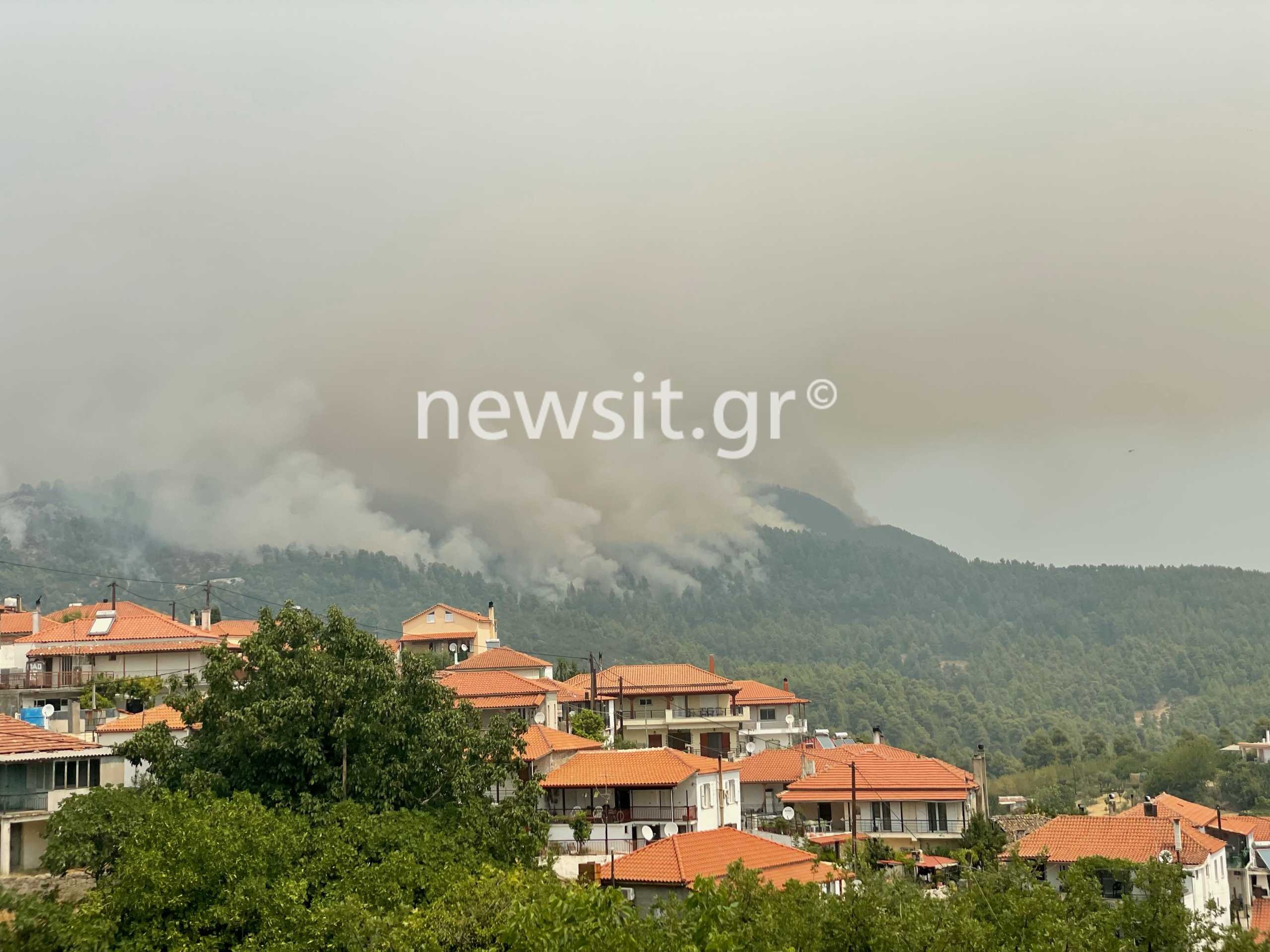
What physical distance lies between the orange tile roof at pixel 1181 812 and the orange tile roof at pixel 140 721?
45371mm

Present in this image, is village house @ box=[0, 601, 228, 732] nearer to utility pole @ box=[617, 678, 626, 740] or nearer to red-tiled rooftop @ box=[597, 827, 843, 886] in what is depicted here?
utility pole @ box=[617, 678, 626, 740]

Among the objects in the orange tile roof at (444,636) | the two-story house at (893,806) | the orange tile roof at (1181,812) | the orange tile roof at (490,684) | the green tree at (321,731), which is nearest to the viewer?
the green tree at (321,731)

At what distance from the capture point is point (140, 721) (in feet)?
147

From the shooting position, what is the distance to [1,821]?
31.8 metres

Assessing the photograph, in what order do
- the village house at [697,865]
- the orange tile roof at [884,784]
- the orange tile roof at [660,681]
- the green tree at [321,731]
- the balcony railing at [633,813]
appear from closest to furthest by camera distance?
the green tree at [321,731] → the village house at [697,865] → the balcony railing at [633,813] → the orange tile roof at [884,784] → the orange tile roof at [660,681]

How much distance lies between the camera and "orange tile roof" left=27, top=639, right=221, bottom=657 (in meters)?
57.7

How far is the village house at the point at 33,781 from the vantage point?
32281 millimetres

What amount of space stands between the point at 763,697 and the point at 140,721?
Result: 53392 mm

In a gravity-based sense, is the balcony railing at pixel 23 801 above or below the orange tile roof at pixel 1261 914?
above

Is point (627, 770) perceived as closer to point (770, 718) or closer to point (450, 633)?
point (450, 633)

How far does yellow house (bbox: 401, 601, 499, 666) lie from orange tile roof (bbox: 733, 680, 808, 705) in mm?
19079

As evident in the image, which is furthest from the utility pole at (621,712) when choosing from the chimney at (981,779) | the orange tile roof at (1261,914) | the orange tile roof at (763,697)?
the orange tile roof at (1261,914)

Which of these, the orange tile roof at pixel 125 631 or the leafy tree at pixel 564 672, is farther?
the leafy tree at pixel 564 672

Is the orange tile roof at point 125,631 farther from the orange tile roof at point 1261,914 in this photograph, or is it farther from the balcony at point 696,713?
the orange tile roof at point 1261,914
